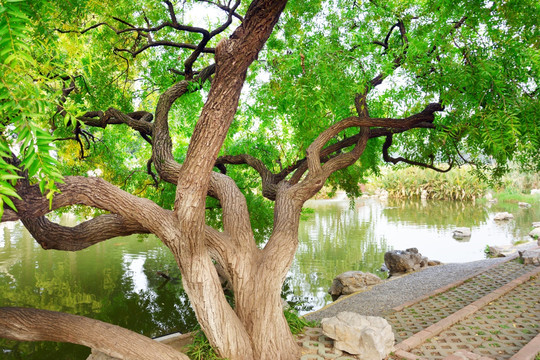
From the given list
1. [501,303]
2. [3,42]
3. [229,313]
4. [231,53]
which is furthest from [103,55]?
[501,303]

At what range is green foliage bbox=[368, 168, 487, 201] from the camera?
26.5 meters

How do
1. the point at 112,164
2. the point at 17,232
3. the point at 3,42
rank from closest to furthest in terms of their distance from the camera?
the point at 3,42, the point at 112,164, the point at 17,232

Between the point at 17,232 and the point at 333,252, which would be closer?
the point at 333,252

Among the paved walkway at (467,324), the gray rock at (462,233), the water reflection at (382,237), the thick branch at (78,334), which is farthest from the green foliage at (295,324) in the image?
the gray rock at (462,233)

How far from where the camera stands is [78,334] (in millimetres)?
3738

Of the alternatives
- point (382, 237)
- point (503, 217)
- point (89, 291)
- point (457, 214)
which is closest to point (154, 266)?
point (89, 291)

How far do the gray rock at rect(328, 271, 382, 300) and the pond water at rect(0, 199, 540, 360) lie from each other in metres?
0.32

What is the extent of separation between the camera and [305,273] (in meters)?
11.1

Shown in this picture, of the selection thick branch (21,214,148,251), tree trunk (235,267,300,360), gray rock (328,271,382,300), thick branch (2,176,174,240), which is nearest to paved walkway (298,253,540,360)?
tree trunk (235,267,300,360)

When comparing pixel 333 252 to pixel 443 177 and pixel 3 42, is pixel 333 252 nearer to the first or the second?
pixel 3 42

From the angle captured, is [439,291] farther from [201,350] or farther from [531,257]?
[201,350]

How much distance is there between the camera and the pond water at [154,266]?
8.20 metres

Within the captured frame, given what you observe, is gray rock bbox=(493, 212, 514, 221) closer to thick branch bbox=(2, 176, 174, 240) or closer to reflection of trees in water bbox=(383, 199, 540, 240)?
reflection of trees in water bbox=(383, 199, 540, 240)

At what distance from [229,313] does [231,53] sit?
8.54 feet
